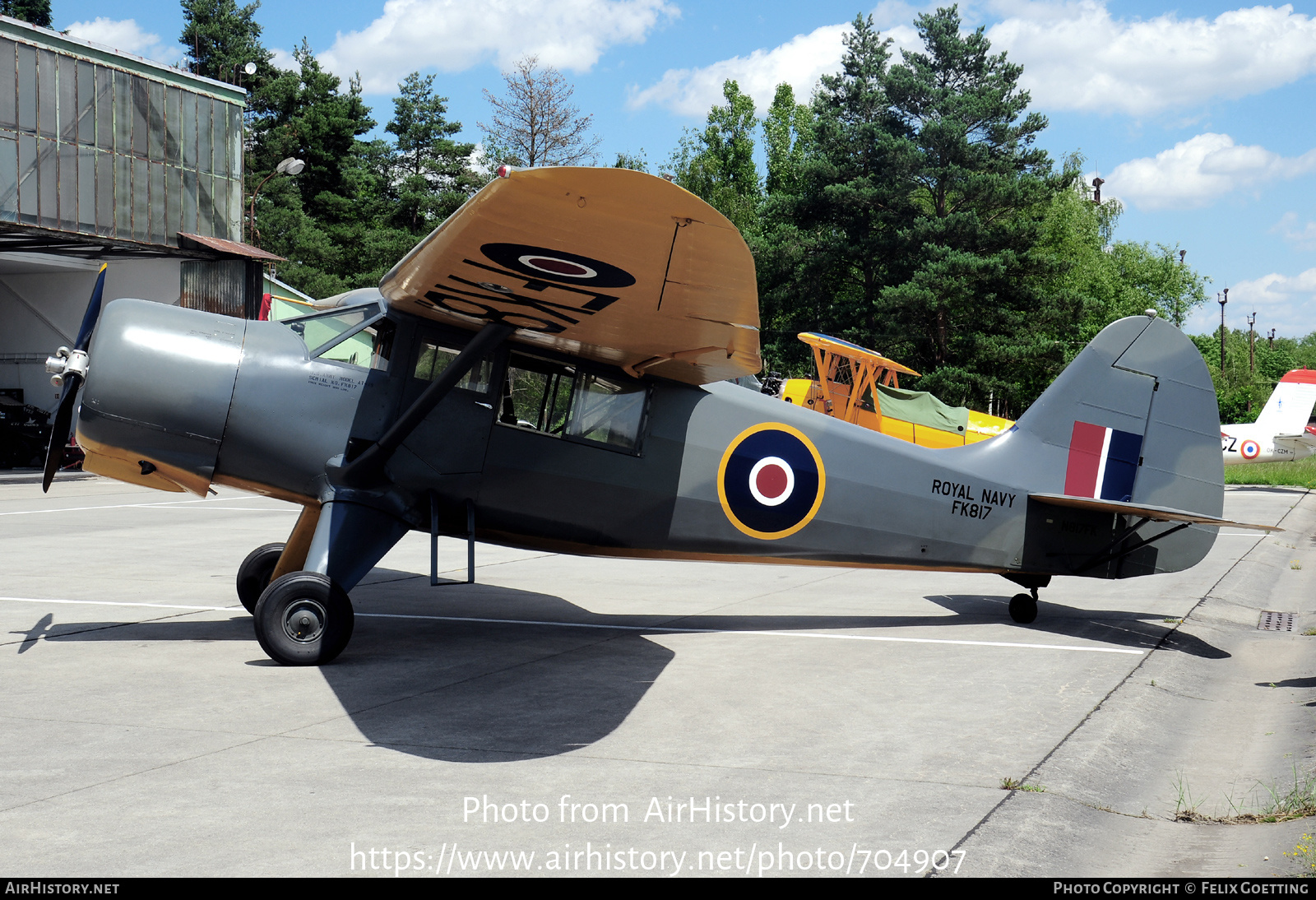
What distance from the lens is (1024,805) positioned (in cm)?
419

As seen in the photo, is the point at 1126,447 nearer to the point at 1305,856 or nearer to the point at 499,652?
the point at 1305,856

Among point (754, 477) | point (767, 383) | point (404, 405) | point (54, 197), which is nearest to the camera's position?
point (404, 405)

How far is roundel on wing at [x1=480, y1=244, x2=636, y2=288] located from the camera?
5.27 m

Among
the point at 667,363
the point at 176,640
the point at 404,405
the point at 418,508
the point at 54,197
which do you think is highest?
the point at 54,197

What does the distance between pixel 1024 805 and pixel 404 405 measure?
15.3ft

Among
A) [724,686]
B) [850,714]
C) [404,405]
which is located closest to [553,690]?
[724,686]

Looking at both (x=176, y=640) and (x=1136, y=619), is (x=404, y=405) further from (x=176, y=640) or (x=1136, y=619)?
(x=1136, y=619)

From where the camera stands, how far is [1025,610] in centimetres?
854

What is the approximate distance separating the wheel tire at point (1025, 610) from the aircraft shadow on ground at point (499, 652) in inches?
5.0

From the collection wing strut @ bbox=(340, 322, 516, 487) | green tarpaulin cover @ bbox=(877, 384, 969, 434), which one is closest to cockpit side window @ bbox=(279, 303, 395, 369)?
wing strut @ bbox=(340, 322, 516, 487)

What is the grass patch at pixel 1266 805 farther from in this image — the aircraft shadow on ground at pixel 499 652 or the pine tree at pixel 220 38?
the pine tree at pixel 220 38

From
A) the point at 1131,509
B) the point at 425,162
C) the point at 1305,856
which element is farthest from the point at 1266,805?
the point at 425,162

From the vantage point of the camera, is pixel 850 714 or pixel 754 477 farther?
pixel 754 477

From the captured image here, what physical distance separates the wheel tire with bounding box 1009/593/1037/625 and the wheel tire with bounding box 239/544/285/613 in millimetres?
6069
